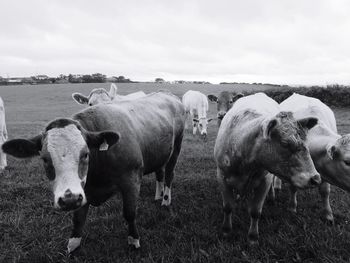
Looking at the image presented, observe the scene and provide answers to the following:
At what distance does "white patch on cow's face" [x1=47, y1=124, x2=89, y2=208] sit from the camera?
125 inches

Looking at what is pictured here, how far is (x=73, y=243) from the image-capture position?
444 cm

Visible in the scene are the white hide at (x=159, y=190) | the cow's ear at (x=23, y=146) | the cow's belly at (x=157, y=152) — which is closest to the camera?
the cow's ear at (x=23, y=146)

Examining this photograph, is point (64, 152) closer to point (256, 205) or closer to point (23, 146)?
point (23, 146)

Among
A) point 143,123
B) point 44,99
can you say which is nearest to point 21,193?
point 143,123

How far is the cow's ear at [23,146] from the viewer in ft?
11.7

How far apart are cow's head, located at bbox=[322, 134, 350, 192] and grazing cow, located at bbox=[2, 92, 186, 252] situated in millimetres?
2541

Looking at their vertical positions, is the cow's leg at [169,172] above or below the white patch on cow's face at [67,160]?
below

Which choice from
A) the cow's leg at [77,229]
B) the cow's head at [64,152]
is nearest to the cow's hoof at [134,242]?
the cow's leg at [77,229]

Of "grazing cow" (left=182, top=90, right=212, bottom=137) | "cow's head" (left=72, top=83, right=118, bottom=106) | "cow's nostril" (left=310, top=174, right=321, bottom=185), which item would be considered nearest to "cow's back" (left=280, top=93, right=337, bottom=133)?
"cow's nostril" (left=310, top=174, right=321, bottom=185)

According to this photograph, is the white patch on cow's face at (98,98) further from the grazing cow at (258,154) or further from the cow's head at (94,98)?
the grazing cow at (258,154)

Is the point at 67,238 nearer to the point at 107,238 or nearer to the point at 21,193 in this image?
the point at 107,238

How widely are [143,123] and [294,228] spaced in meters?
2.68

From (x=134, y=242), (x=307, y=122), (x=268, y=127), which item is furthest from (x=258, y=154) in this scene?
(x=134, y=242)

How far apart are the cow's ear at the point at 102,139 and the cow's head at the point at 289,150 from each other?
1739mm
